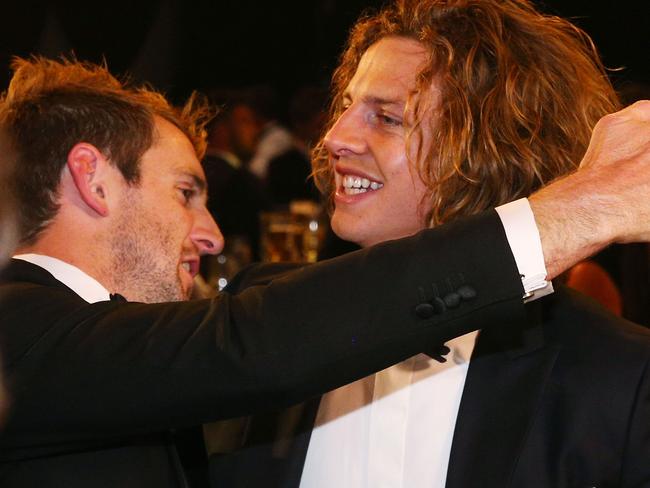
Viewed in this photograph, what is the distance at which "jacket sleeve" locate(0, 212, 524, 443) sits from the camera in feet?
4.49

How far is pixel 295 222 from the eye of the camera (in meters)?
4.21

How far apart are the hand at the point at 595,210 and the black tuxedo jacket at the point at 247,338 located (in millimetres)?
66

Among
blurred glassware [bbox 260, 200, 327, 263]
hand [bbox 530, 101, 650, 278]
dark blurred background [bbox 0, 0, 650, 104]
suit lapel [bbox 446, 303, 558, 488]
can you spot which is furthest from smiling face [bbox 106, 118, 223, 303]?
blurred glassware [bbox 260, 200, 327, 263]

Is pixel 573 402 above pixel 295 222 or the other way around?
above

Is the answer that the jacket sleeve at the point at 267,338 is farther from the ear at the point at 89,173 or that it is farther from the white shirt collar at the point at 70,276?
the ear at the point at 89,173

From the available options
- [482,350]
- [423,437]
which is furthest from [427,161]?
[423,437]

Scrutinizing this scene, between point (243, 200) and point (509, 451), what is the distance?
308 centimetres

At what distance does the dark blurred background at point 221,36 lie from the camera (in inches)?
204

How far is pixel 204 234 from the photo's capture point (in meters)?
2.21

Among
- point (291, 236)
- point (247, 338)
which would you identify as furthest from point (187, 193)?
point (291, 236)

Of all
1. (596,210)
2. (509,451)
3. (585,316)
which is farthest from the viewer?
(585,316)

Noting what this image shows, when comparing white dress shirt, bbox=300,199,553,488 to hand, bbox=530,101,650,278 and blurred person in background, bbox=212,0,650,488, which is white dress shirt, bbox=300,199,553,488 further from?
hand, bbox=530,101,650,278

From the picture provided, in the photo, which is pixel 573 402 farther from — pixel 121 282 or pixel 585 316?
pixel 121 282

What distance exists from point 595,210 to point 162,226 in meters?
0.97
